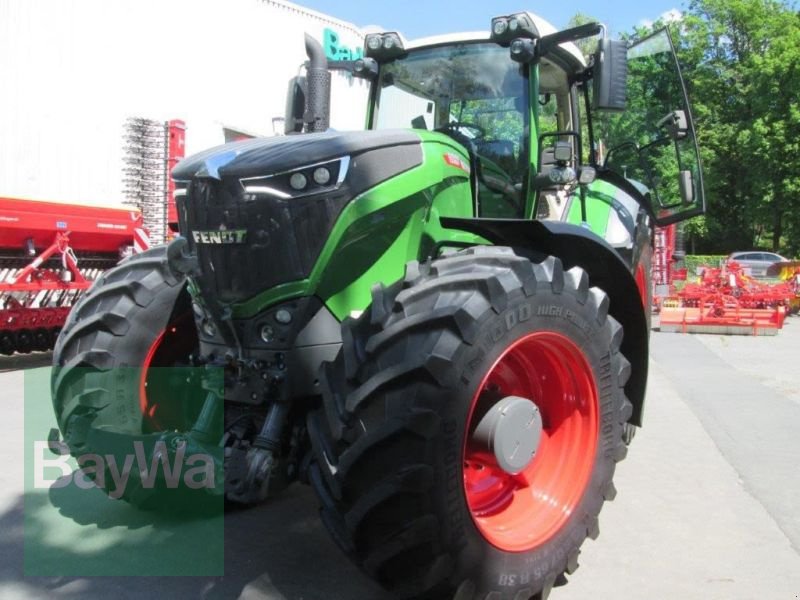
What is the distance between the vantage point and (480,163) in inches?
155

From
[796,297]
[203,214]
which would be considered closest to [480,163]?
[203,214]

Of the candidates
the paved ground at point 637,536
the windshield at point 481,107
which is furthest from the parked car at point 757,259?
the windshield at point 481,107

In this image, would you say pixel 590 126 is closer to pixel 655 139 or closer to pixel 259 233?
pixel 655 139

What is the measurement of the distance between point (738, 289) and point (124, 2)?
42.7 feet

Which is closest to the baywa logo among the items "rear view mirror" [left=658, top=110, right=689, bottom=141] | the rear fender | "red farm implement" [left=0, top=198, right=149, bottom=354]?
the rear fender

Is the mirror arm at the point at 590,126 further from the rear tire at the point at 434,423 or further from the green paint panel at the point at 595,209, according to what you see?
the rear tire at the point at 434,423

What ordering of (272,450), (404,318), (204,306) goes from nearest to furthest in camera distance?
(404,318), (272,450), (204,306)

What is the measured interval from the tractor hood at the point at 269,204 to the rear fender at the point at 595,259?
24.9 inches

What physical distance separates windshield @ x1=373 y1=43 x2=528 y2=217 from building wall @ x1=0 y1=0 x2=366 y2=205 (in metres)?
A: 8.77

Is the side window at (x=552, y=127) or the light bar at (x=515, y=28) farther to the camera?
the side window at (x=552, y=127)

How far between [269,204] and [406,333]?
30.9 inches

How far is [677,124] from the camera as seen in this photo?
15.6 ft

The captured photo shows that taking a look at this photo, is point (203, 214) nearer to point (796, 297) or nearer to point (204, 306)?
point (204, 306)

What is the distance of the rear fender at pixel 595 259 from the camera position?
3.27 metres
